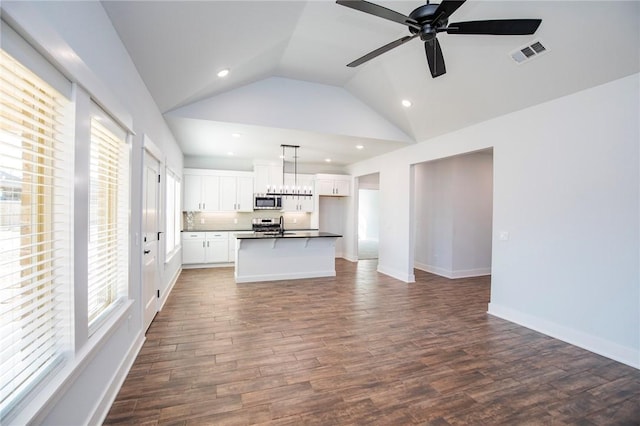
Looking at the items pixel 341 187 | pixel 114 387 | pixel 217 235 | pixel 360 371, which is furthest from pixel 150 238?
pixel 341 187

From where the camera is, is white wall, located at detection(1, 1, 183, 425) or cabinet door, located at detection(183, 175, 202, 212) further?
cabinet door, located at detection(183, 175, 202, 212)

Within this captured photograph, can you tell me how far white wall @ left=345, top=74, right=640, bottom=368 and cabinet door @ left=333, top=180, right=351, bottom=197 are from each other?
442cm

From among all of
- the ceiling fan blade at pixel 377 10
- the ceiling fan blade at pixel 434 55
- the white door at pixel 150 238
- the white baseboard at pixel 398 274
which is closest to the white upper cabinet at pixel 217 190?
the white door at pixel 150 238

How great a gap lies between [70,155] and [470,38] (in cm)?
381

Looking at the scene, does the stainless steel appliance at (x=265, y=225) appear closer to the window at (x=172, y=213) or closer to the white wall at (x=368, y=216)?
the window at (x=172, y=213)

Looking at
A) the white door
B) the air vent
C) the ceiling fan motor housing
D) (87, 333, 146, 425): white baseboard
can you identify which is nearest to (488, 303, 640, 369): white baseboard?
the air vent

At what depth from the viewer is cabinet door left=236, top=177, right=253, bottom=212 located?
7711 mm

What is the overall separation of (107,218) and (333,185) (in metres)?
6.60

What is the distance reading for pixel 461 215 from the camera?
6609mm

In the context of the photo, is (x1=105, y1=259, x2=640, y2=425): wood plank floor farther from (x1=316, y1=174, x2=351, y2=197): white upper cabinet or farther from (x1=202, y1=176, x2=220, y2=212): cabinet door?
(x1=316, y1=174, x2=351, y2=197): white upper cabinet

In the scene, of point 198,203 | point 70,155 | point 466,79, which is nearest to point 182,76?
point 70,155

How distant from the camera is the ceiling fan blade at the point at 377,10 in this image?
6.82ft

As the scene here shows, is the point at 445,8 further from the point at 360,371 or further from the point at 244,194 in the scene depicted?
the point at 244,194

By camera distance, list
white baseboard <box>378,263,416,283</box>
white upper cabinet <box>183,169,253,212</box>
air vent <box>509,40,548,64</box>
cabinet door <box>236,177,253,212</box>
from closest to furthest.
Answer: air vent <box>509,40,548,64</box>, white baseboard <box>378,263,416,283</box>, white upper cabinet <box>183,169,253,212</box>, cabinet door <box>236,177,253,212</box>
